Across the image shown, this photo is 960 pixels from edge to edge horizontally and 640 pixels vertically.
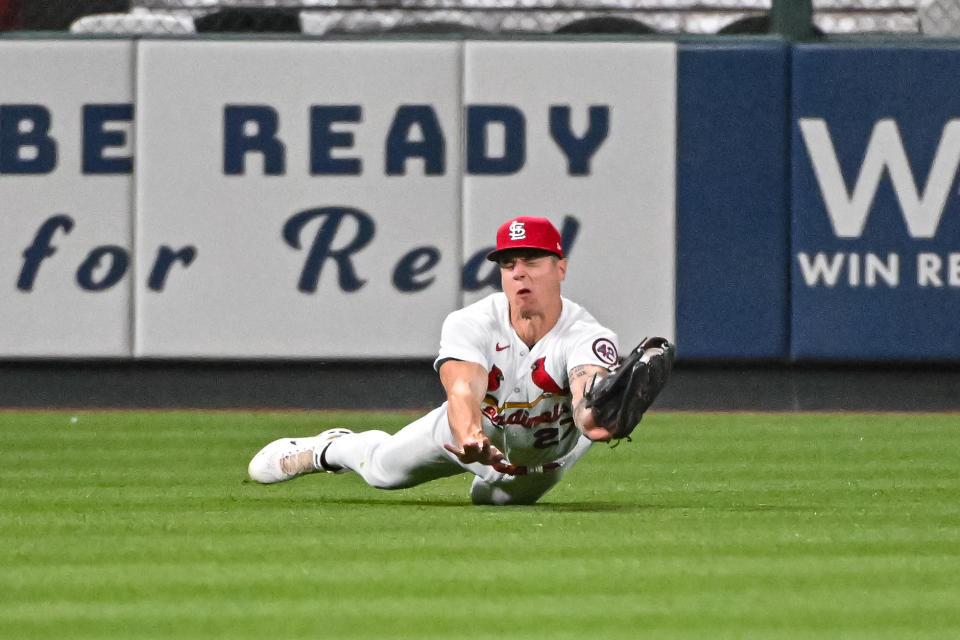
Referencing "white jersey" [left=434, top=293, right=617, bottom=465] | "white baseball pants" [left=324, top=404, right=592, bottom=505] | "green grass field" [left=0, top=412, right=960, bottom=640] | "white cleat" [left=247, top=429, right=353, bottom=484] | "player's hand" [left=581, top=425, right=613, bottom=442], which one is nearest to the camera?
"green grass field" [left=0, top=412, right=960, bottom=640]

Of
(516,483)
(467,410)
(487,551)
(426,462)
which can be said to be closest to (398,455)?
(426,462)

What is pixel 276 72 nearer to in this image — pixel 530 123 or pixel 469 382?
pixel 530 123

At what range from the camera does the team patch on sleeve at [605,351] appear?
5250 millimetres

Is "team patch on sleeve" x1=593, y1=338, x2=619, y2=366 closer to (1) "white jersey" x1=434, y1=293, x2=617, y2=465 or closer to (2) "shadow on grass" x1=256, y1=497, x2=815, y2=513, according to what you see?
(1) "white jersey" x1=434, y1=293, x2=617, y2=465

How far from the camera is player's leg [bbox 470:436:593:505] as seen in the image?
5.70 meters

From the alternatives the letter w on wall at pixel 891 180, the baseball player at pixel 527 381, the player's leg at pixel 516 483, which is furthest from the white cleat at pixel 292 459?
the letter w on wall at pixel 891 180

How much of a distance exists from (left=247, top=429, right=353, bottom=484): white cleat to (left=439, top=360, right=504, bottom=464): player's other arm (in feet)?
3.11

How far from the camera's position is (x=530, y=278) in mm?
5422

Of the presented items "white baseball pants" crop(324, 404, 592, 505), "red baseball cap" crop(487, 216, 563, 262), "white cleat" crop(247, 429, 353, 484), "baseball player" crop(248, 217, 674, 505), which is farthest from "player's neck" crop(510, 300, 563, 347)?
"white cleat" crop(247, 429, 353, 484)

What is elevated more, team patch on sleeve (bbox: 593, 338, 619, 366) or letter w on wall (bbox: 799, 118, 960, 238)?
letter w on wall (bbox: 799, 118, 960, 238)

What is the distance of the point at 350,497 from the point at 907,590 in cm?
291

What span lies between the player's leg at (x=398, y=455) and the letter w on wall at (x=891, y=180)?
216 inches

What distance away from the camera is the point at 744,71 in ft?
35.1

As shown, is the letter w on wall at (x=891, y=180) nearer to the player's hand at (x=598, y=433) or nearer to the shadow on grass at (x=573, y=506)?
the shadow on grass at (x=573, y=506)
